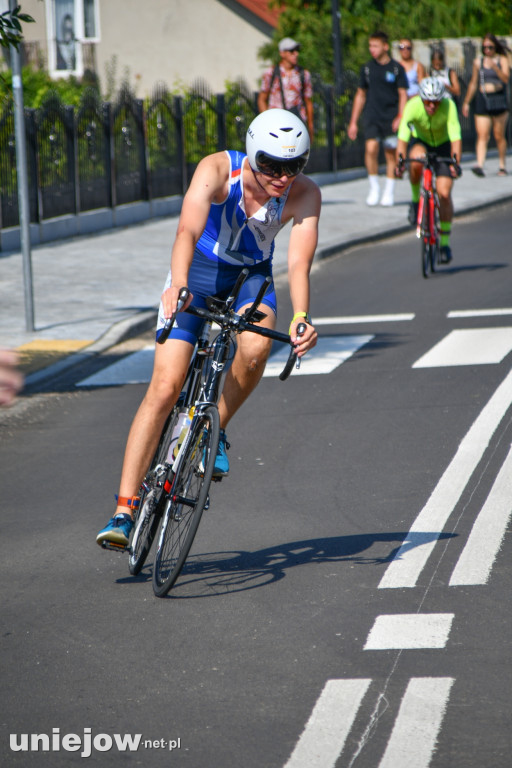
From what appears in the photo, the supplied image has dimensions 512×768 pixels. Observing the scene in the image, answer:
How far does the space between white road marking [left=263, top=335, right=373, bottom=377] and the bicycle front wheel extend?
473cm

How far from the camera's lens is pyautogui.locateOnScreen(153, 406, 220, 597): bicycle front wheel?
5309mm

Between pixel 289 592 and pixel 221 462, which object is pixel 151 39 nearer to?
pixel 221 462

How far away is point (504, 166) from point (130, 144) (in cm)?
802

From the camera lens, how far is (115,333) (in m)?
11.8

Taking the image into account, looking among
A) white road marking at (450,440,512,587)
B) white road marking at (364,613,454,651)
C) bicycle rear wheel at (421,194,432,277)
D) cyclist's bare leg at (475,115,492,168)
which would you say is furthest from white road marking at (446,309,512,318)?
cyclist's bare leg at (475,115,492,168)

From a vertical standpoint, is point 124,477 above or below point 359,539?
above

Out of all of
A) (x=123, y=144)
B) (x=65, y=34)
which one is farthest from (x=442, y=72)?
(x=65, y=34)

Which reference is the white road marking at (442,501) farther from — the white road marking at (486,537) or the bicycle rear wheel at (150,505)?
the bicycle rear wheel at (150,505)

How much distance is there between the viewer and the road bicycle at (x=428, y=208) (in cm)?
1350

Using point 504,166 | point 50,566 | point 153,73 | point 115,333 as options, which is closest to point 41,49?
point 153,73

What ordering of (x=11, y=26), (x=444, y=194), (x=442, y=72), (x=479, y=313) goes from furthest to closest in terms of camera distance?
(x=442, y=72) < (x=444, y=194) < (x=479, y=313) < (x=11, y=26)

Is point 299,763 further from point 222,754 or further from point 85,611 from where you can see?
point 85,611

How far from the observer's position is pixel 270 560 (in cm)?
582

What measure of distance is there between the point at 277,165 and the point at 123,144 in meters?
14.5
